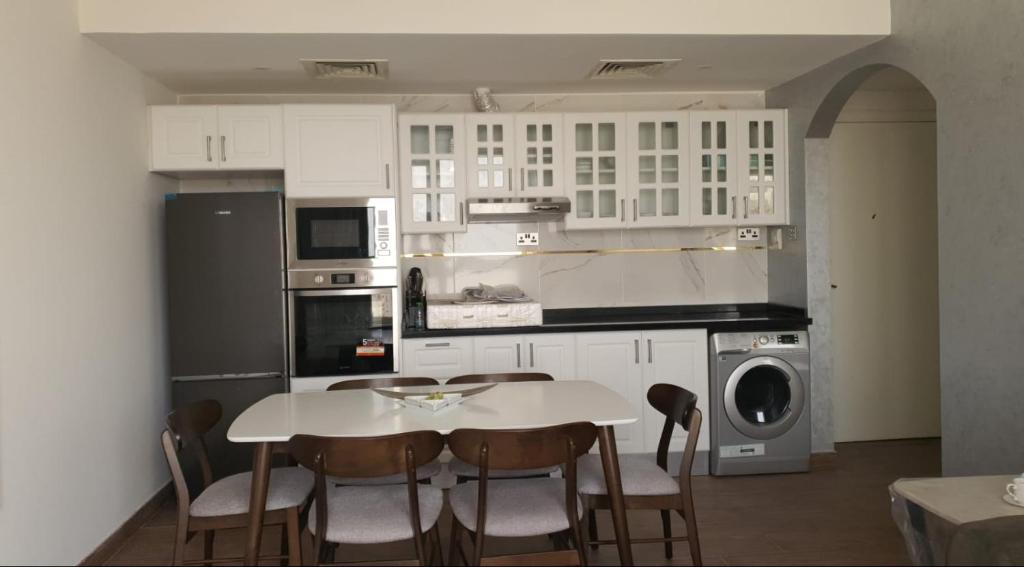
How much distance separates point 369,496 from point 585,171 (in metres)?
2.76

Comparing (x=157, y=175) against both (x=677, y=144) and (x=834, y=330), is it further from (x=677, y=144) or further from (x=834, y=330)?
(x=834, y=330)

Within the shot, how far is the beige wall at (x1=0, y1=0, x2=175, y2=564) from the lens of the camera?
8.96ft

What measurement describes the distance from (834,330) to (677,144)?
1.77 metres

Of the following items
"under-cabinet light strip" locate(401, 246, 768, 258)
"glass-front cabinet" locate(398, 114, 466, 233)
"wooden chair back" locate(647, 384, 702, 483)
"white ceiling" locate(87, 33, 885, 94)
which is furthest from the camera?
"under-cabinet light strip" locate(401, 246, 768, 258)

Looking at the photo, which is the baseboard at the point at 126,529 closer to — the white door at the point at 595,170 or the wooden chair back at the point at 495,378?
the wooden chair back at the point at 495,378

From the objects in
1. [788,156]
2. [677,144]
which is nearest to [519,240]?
[677,144]

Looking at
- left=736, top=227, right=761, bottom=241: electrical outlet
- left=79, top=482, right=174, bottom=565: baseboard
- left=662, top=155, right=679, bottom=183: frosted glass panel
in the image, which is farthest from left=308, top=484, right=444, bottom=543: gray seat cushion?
left=736, top=227, right=761, bottom=241: electrical outlet

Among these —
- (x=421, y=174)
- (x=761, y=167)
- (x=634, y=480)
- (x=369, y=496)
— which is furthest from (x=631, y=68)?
(x=369, y=496)

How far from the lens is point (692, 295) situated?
5.25 metres

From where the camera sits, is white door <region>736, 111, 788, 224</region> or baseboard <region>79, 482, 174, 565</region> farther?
white door <region>736, 111, 788, 224</region>

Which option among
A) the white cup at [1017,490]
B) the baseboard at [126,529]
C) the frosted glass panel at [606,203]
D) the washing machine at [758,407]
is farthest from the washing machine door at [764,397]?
the baseboard at [126,529]

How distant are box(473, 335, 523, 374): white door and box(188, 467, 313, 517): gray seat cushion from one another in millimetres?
1622

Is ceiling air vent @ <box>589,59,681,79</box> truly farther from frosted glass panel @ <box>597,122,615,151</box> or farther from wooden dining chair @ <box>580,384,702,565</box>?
wooden dining chair @ <box>580,384,702,565</box>

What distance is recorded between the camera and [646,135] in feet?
16.1
